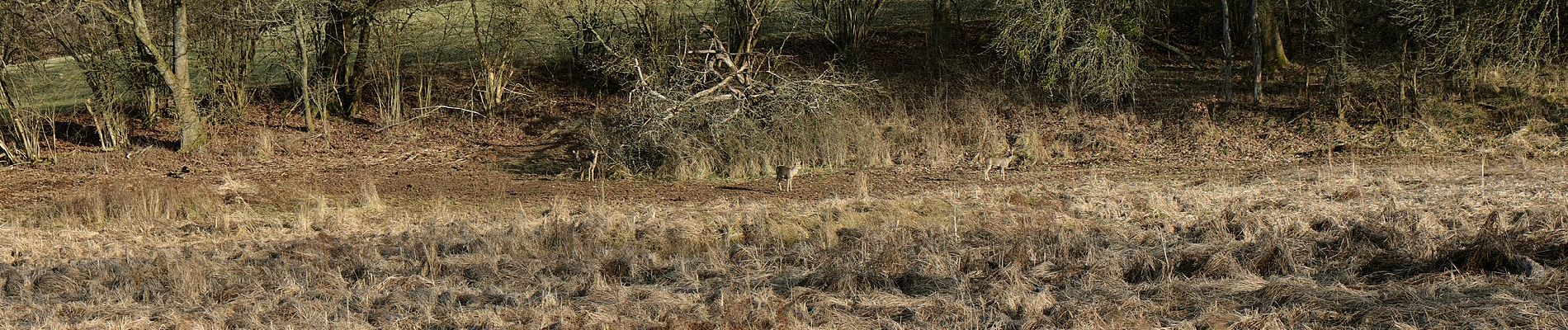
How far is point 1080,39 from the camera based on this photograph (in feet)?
55.6

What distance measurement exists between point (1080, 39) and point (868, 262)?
963 cm

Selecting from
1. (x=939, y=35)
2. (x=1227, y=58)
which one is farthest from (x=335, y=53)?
(x=1227, y=58)

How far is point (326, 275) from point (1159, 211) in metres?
6.77

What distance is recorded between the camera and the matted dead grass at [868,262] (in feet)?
22.9

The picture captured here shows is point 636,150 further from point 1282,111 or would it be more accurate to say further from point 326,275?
point 1282,111

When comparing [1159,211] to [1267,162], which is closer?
[1159,211]

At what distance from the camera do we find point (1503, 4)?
15.4 metres

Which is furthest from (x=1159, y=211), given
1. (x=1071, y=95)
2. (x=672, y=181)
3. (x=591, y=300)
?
(x=1071, y=95)

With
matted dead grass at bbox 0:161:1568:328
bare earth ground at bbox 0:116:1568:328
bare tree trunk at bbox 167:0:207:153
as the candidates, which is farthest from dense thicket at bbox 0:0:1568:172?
matted dead grass at bbox 0:161:1568:328

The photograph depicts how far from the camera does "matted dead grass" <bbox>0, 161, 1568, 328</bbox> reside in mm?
6980

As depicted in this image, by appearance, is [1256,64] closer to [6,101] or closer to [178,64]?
[178,64]

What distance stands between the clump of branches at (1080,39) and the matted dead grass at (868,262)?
4.71 m

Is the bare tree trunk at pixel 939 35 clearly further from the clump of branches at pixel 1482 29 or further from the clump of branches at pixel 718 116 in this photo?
the clump of branches at pixel 1482 29

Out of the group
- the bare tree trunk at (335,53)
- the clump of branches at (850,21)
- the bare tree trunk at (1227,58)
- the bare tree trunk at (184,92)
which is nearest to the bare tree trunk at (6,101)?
the bare tree trunk at (184,92)
